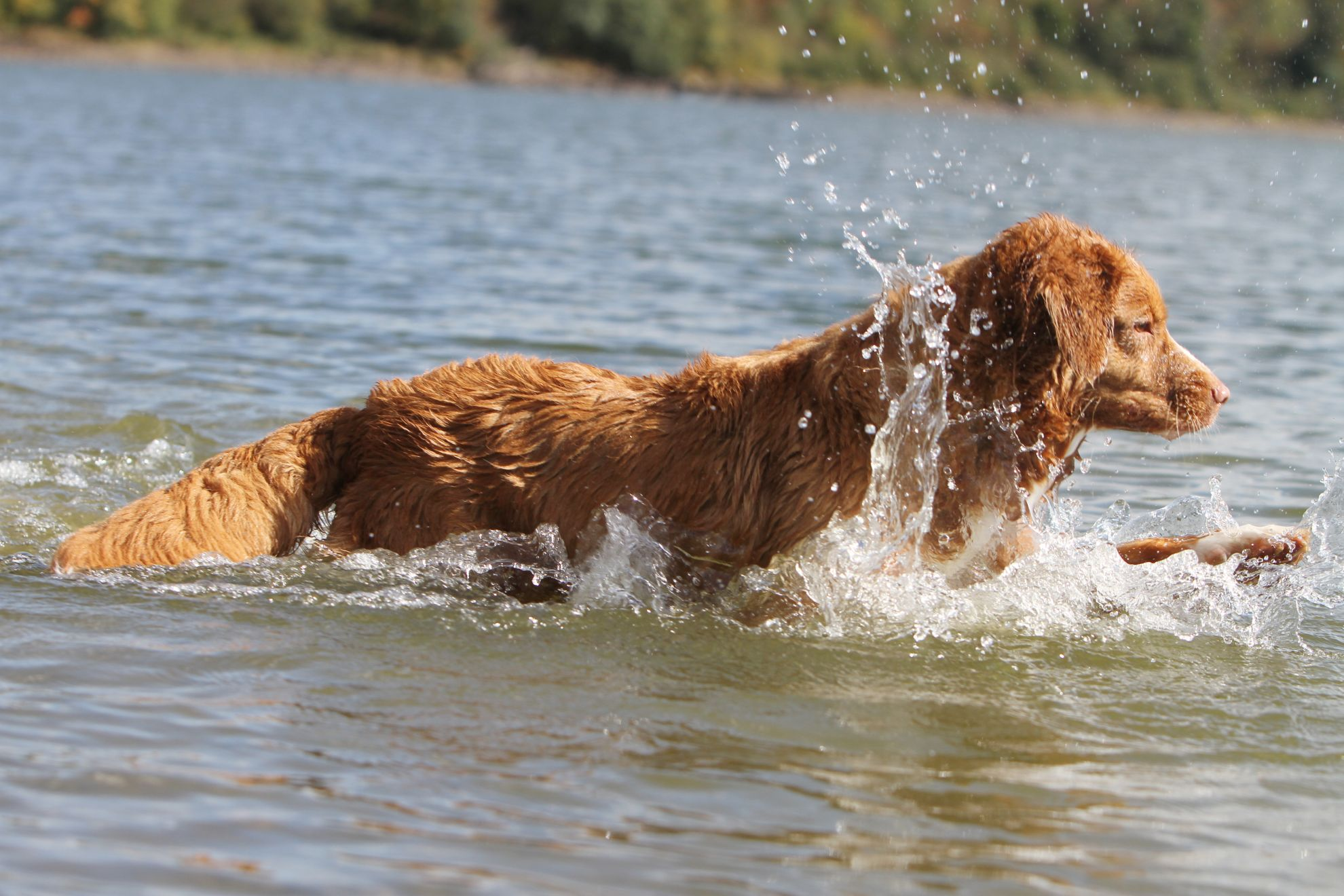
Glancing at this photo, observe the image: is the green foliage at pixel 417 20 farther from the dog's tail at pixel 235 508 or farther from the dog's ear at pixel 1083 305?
the dog's ear at pixel 1083 305

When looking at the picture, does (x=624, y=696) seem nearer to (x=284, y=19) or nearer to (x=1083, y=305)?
(x=1083, y=305)

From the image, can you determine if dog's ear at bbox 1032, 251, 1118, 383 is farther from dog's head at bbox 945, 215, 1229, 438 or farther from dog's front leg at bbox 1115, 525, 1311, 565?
dog's front leg at bbox 1115, 525, 1311, 565

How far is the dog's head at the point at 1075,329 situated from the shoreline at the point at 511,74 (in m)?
83.0

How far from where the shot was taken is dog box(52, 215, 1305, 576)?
571 cm

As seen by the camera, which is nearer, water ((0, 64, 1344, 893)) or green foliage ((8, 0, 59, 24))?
water ((0, 64, 1344, 893))

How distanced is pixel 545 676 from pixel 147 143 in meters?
29.3

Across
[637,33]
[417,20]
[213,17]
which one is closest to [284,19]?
[213,17]

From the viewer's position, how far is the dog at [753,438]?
225 inches

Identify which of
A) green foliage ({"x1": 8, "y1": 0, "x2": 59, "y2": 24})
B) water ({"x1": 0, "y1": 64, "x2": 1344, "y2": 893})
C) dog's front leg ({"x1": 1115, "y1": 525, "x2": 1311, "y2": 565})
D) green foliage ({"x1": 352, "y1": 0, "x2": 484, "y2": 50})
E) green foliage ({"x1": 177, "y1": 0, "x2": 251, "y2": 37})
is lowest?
water ({"x1": 0, "y1": 64, "x2": 1344, "y2": 893})

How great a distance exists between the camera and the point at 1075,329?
18.5 ft

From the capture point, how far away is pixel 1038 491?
5816 millimetres

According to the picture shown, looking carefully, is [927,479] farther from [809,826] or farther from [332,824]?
[332,824]

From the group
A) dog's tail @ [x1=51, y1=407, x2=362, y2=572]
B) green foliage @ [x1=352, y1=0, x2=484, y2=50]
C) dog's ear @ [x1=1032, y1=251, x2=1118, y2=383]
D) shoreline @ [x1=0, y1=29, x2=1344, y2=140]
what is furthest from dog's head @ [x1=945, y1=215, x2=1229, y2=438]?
green foliage @ [x1=352, y1=0, x2=484, y2=50]

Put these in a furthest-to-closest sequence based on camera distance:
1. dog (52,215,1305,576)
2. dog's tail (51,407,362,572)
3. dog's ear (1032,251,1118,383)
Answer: dog's tail (51,407,362,572) → dog (52,215,1305,576) → dog's ear (1032,251,1118,383)
